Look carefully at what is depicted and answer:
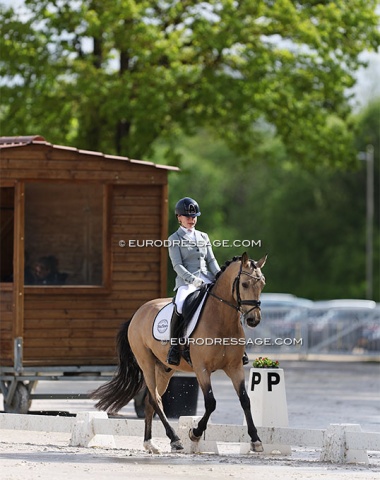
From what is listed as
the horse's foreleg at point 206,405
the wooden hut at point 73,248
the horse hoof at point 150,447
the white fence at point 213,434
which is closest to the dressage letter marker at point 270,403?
the white fence at point 213,434

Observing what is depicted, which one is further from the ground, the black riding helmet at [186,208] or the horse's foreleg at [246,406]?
the black riding helmet at [186,208]

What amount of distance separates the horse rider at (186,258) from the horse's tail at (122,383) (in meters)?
1.15

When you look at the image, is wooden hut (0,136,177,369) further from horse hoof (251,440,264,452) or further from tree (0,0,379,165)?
tree (0,0,379,165)

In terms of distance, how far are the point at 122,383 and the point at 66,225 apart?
6.11 meters

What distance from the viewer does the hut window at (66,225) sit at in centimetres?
2194

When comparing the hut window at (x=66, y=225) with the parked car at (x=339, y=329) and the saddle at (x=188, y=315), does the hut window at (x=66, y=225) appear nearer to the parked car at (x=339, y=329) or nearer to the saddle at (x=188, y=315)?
the saddle at (x=188, y=315)

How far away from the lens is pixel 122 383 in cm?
1645

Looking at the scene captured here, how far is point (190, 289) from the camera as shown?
15.6m

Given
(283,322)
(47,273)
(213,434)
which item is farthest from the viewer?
(283,322)

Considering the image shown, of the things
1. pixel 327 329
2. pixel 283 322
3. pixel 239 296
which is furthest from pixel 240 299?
pixel 283 322

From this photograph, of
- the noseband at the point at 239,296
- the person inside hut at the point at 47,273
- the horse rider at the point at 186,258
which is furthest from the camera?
the person inside hut at the point at 47,273

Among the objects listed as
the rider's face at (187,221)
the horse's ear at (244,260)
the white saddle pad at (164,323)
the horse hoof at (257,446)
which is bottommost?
the horse hoof at (257,446)

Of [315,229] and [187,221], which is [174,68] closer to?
[187,221]

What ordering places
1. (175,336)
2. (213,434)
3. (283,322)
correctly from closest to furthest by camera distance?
(213,434)
(175,336)
(283,322)
